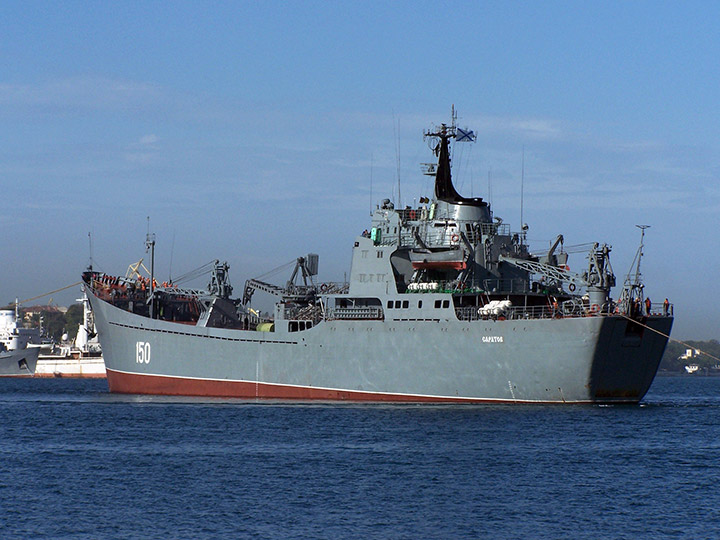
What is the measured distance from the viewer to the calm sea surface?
26766 mm

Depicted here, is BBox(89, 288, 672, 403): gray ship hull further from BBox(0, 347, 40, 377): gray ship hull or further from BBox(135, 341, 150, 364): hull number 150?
BBox(0, 347, 40, 377): gray ship hull

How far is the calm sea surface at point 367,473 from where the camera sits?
87.8ft

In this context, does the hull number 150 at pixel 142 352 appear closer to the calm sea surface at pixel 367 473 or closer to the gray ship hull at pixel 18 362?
the calm sea surface at pixel 367 473

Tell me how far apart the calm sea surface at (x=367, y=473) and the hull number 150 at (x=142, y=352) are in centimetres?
1271

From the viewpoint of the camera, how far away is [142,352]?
2504 inches

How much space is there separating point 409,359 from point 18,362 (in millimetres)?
81694

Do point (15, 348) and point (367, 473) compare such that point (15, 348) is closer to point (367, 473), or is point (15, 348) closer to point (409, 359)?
point (409, 359)

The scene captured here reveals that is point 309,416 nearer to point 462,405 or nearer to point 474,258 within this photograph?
point 462,405

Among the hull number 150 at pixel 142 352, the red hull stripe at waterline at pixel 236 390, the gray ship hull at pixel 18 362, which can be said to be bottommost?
the gray ship hull at pixel 18 362

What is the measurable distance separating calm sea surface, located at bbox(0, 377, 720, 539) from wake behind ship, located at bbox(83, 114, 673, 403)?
6.05 ft

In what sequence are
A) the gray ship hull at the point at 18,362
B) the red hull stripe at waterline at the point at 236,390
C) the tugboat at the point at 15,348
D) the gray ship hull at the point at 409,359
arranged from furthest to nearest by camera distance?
the tugboat at the point at 15,348
the gray ship hull at the point at 18,362
the red hull stripe at waterline at the point at 236,390
the gray ship hull at the point at 409,359

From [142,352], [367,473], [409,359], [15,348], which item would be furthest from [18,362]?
[367,473]

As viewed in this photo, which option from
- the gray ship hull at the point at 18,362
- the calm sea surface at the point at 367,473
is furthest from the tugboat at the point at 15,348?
the calm sea surface at the point at 367,473

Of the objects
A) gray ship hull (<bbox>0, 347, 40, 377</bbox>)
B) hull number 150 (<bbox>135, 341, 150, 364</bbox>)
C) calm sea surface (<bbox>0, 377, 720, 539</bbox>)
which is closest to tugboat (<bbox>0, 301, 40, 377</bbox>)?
gray ship hull (<bbox>0, 347, 40, 377</bbox>)
